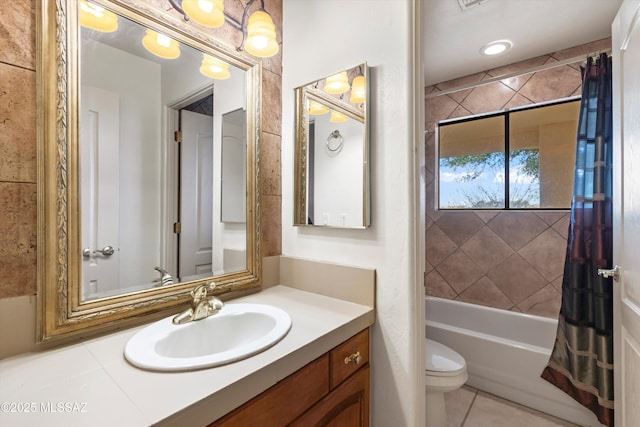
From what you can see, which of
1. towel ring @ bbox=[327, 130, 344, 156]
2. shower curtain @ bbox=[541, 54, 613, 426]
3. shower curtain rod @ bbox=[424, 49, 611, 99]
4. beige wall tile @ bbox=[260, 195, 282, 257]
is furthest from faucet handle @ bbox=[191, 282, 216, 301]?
shower curtain rod @ bbox=[424, 49, 611, 99]

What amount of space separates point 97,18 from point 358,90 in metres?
0.90

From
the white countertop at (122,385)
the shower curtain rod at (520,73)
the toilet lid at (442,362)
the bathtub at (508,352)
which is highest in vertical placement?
the shower curtain rod at (520,73)

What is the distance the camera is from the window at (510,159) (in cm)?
199

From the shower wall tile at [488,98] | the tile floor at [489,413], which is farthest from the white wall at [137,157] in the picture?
the shower wall tile at [488,98]

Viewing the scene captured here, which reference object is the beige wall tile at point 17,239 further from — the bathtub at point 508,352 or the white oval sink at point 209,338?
the bathtub at point 508,352

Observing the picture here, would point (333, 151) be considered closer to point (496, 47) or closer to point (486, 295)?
point (496, 47)

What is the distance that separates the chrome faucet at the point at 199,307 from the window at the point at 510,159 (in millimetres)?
2091

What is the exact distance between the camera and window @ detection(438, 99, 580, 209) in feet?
6.53

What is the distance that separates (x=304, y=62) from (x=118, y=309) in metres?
1.28

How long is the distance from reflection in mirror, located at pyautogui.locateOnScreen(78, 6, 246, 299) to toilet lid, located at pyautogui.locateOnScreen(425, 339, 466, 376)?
1.12 m

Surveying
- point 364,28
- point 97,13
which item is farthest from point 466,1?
point 97,13

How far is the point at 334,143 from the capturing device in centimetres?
129

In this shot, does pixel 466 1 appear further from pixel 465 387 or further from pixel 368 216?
pixel 465 387

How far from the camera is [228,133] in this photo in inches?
49.1
